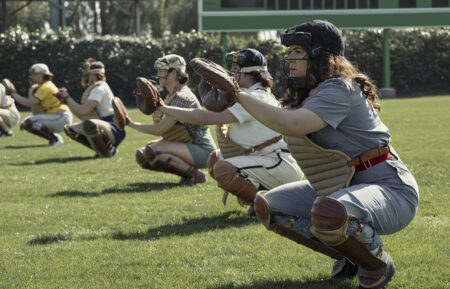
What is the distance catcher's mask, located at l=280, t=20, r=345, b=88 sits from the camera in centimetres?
422

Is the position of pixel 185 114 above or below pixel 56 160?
above

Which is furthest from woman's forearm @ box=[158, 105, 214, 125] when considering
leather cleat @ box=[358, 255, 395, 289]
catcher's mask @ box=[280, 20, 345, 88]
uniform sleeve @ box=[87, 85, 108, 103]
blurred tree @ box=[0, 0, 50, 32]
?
blurred tree @ box=[0, 0, 50, 32]

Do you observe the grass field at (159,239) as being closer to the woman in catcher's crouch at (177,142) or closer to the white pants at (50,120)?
the woman in catcher's crouch at (177,142)

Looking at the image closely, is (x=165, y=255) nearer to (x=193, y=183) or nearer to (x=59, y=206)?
(x=59, y=206)

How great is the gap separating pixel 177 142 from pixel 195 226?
2.78 m

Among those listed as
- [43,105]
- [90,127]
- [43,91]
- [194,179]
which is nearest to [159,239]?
[194,179]

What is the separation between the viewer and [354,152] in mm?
4332

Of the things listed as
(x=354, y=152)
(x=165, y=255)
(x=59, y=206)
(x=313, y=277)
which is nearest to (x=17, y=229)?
(x=59, y=206)

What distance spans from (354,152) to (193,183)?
201 inches

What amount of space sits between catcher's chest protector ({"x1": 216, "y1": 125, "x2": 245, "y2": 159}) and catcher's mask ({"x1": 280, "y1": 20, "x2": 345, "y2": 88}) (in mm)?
2736

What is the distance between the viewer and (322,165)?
4469 millimetres

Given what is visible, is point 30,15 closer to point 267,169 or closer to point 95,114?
point 95,114

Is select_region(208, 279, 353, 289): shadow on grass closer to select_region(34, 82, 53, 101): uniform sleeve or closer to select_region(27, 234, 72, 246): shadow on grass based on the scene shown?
select_region(27, 234, 72, 246): shadow on grass

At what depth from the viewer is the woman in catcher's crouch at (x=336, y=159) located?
3.98 m
